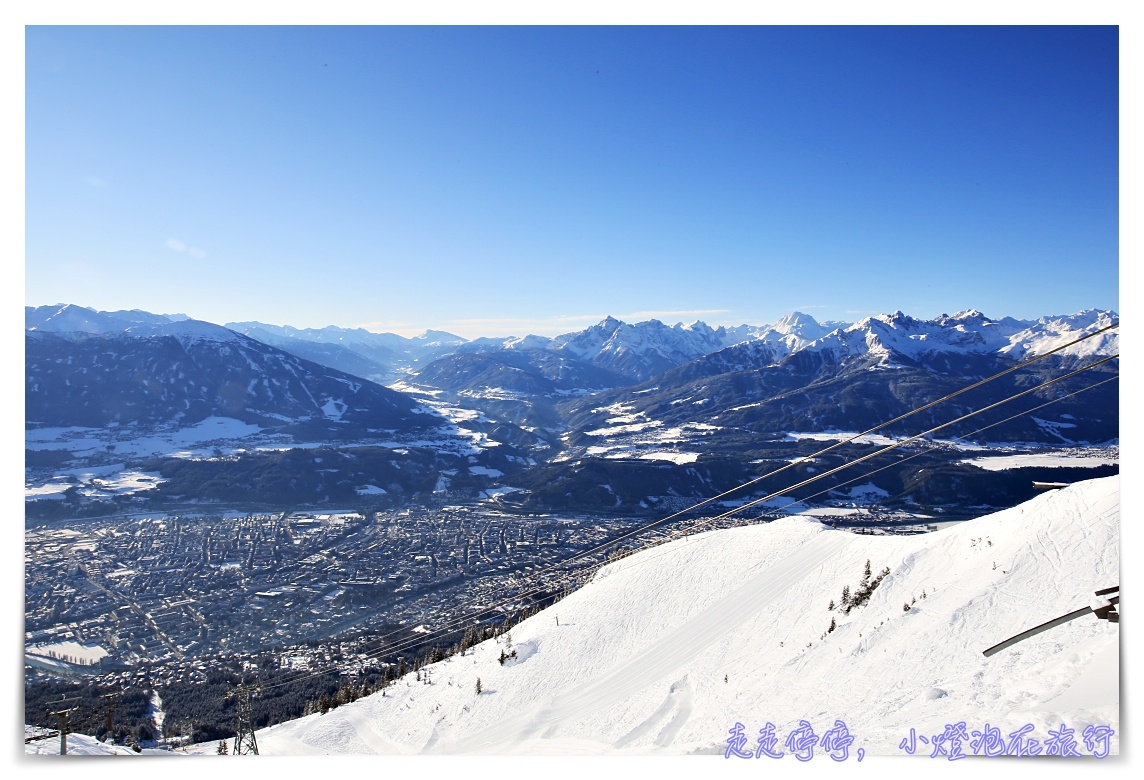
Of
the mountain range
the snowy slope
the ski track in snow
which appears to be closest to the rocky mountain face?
the mountain range

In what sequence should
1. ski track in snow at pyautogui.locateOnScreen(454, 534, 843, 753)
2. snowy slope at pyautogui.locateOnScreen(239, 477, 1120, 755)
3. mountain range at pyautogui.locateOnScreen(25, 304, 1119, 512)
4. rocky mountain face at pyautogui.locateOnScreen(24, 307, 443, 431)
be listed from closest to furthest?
snowy slope at pyautogui.locateOnScreen(239, 477, 1120, 755)
ski track in snow at pyautogui.locateOnScreen(454, 534, 843, 753)
mountain range at pyautogui.locateOnScreen(25, 304, 1119, 512)
rocky mountain face at pyautogui.locateOnScreen(24, 307, 443, 431)

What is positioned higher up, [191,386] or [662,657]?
[191,386]

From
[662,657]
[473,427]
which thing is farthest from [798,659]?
[473,427]

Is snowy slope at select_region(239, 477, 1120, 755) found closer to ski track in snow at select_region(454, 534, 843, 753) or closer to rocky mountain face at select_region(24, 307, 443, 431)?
ski track in snow at select_region(454, 534, 843, 753)

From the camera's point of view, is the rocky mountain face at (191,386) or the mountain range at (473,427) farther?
the rocky mountain face at (191,386)

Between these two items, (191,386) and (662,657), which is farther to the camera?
(191,386)

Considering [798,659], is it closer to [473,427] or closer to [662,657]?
[662,657]

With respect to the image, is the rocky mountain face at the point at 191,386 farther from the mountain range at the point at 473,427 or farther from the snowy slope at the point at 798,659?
the snowy slope at the point at 798,659

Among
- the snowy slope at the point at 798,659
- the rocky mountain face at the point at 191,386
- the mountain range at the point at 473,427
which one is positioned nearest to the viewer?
the snowy slope at the point at 798,659

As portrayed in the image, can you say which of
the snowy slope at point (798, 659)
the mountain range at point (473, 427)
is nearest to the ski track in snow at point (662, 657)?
the snowy slope at point (798, 659)
